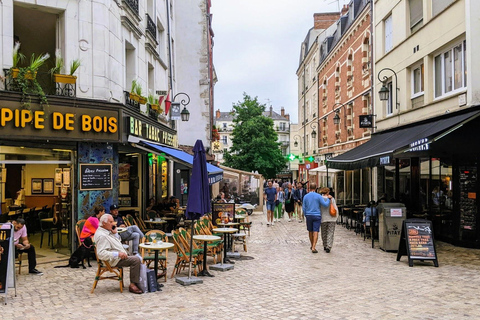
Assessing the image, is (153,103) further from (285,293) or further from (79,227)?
(285,293)

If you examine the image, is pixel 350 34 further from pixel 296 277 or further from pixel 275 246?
pixel 296 277

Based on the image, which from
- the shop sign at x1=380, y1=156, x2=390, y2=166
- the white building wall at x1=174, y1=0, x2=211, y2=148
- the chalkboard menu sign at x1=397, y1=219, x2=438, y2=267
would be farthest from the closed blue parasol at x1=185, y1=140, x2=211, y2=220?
the white building wall at x1=174, y1=0, x2=211, y2=148

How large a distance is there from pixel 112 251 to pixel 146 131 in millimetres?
6329

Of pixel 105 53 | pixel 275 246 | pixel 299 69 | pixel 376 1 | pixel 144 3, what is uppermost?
pixel 299 69

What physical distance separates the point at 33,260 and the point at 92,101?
3.56m

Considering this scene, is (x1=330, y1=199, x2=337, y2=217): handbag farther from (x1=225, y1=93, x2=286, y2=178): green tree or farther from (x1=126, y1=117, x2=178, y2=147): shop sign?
(x1=225, y1=93, x2=286, y2=178): green tree

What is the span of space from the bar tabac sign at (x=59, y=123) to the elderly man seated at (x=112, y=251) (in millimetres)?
3230

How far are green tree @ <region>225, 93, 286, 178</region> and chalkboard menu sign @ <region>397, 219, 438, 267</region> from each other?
28073 mm

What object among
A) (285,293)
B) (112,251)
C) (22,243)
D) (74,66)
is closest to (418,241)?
(285,293)

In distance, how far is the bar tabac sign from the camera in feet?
29.3

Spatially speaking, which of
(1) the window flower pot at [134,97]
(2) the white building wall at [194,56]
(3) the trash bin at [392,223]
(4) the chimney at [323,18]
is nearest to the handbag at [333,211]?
(3) the trash bin at [392,223]

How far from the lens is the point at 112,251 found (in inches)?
283

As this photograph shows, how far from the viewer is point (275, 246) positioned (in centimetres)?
1248

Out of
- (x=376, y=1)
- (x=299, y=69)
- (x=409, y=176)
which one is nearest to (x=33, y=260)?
(x=409, y=176)
